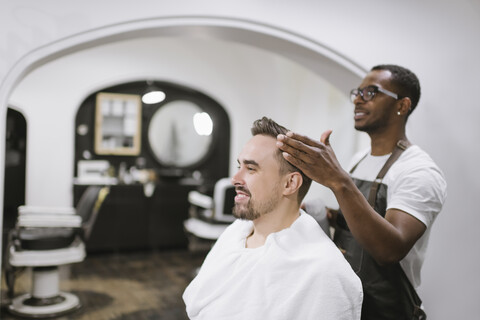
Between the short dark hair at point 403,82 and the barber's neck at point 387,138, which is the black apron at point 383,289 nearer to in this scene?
the barber's neck at point 387,138

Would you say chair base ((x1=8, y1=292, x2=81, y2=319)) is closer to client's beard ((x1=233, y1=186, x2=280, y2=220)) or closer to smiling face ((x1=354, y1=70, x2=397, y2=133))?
client's beard ((x1=233, y1=186, x2=280, y2=220))

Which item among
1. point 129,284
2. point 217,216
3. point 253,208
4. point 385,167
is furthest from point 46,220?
point 385,167

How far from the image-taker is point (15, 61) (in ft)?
6.77

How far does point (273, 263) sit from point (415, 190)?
1.75 ft

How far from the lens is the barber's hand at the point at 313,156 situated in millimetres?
1083

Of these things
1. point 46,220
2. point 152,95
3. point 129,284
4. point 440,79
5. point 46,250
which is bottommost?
point 129,284

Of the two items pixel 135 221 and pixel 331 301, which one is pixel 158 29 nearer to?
pixel 331 301

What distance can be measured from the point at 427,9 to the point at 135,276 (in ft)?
11.6

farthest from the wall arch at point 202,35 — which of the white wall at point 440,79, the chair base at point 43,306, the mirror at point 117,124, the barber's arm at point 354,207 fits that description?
the mirror at point 117,124

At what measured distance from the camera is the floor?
3512mm

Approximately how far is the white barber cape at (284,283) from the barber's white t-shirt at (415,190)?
34 cm

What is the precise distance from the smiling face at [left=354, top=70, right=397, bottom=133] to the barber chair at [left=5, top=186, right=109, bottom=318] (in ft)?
7.95

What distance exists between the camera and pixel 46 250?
3.27m

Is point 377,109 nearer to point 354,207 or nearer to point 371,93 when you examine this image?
point 371,93
